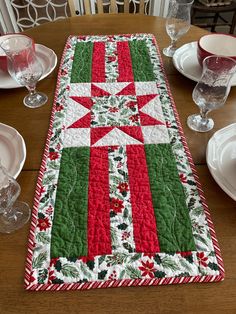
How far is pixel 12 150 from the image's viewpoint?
66 centimetres

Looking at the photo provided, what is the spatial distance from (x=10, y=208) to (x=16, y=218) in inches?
1.0

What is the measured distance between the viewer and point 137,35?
109cm

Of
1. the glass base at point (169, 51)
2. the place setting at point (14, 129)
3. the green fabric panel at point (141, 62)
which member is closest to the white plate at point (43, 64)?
the place setting at point (14, 129)

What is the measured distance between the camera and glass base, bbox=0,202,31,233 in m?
0.55

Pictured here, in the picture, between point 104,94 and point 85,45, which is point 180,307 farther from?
point 85,45

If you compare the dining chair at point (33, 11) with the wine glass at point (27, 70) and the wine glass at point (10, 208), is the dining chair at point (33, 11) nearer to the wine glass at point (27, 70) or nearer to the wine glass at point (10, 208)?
→ the wine glass at point (27, 70)

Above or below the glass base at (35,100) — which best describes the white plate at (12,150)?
above

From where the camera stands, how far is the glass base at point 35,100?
0.81m

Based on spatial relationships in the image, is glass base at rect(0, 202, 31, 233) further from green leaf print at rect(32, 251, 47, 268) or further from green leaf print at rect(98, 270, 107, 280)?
green leaf print at rect(98, 270, 107, 280)

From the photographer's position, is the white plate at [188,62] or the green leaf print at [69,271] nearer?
the green leaf print at [69,271]

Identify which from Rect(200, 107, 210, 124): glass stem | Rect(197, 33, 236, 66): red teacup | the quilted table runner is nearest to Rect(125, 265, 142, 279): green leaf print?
the quilted table runner

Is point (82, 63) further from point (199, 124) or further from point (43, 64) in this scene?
point (199, 124)

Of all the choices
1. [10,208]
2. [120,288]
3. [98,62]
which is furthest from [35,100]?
[120,288]

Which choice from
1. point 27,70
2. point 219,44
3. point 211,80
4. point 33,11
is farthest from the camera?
point 33,11
